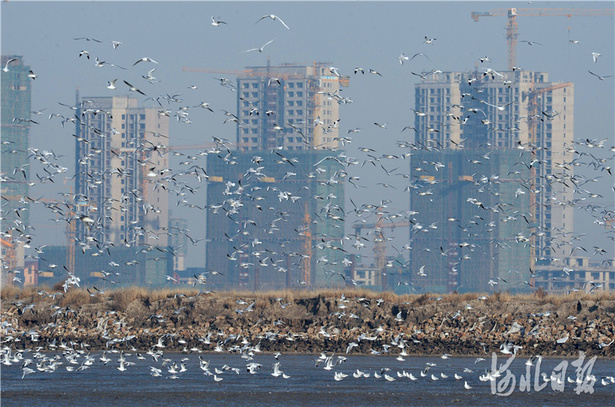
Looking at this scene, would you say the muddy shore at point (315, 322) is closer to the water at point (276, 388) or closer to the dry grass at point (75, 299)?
the dry grass at point (75, 299)

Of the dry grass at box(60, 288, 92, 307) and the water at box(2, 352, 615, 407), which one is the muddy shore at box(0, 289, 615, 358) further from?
the water at box(2, 352, 615, 407)

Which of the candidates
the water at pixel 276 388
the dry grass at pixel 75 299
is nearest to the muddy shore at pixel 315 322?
the dry grass at pixel 75 299

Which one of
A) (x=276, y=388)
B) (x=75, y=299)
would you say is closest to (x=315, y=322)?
(x=75, y=299)

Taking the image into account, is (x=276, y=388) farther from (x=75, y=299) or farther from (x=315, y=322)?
(x=75, y=299)

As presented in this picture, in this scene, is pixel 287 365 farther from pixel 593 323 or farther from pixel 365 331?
pixel 593 323

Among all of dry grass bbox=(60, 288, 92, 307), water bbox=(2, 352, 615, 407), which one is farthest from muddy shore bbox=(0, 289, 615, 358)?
water bbox=(2, 352, 615, 407)

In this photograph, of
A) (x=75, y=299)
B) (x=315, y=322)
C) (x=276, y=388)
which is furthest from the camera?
(x=75, y=299)
